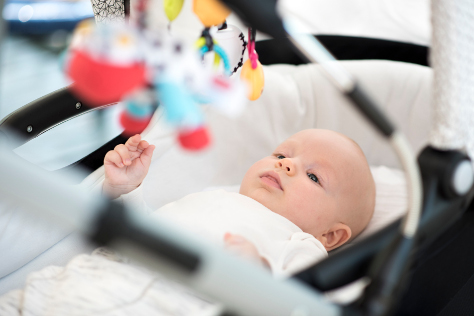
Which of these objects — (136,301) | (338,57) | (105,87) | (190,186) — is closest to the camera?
(105,87)

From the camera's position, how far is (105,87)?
0.32 metres

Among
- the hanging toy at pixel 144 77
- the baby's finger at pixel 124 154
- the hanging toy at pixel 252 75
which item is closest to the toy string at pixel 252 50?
the hanging toy at pixel 252 75

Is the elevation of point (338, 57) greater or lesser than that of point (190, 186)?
greater

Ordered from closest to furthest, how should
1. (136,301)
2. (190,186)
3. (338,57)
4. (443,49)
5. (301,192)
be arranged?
(443,49) → (136,301) → (301,192) → (190,186) → (338,57)

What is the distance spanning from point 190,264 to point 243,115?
848 mm

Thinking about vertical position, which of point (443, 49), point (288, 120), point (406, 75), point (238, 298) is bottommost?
point (288, 120)

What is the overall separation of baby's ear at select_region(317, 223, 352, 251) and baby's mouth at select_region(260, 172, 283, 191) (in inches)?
5.6

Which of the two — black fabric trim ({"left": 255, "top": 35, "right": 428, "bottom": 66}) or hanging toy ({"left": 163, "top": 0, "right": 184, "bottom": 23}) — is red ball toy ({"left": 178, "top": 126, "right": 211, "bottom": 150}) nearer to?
hanging toy ({"left": 163, "top": 0, "right": 184, "bottom": 23})

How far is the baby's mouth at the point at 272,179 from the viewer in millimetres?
932

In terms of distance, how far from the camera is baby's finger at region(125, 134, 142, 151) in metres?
0.87

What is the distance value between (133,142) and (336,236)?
0.46 metres

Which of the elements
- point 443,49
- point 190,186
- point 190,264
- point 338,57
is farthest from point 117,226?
point 338,57

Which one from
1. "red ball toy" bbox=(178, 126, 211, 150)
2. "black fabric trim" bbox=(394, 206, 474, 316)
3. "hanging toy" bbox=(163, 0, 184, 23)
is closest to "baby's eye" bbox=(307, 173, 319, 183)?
"black fabric trim" bbox=(394, 206, 474, 316)

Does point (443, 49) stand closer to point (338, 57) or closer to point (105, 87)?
point (105, 87)
